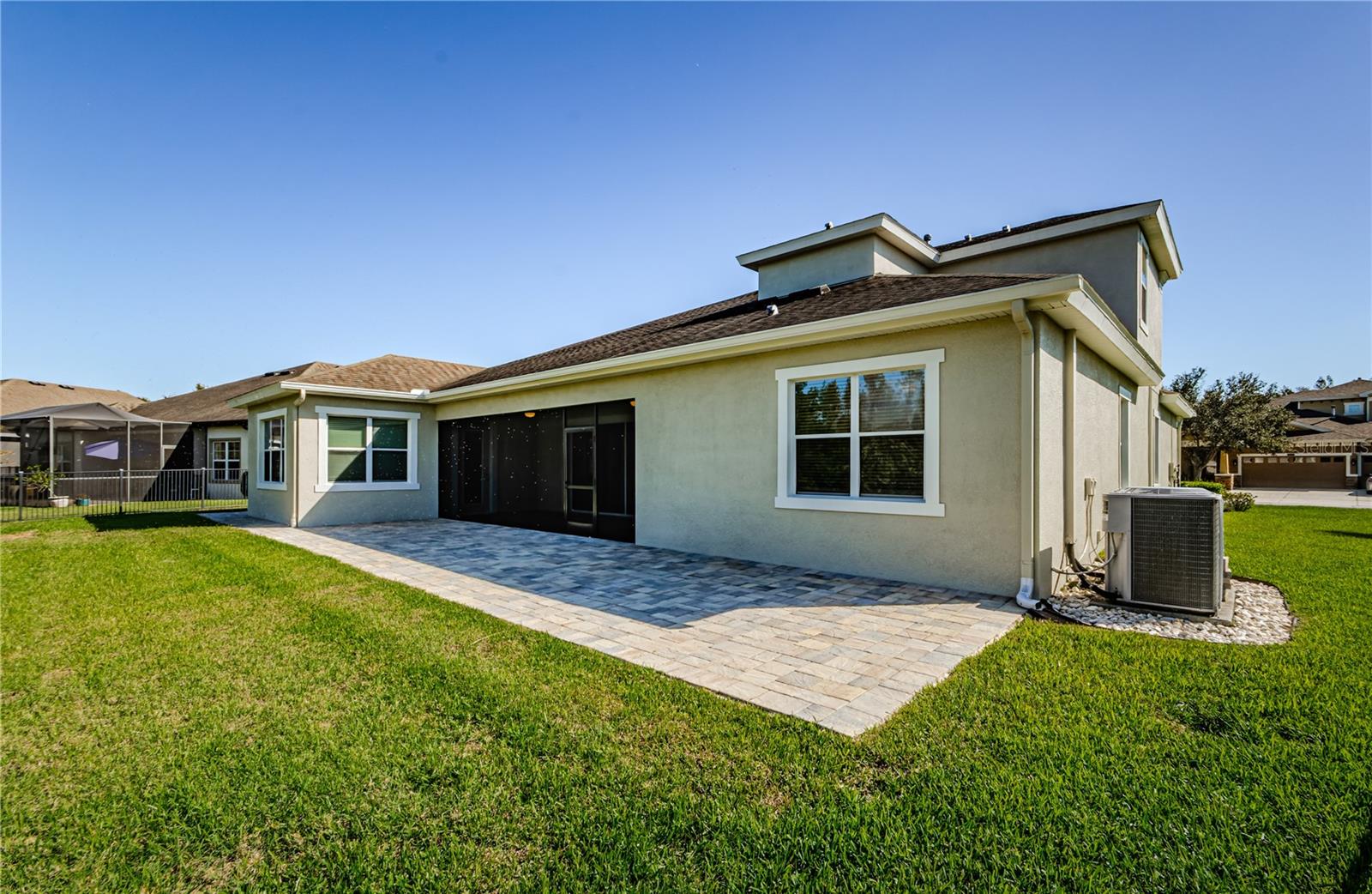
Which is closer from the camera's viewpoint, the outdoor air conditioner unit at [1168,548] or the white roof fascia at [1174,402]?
the outdoor air conditioner unit at [1168,548]

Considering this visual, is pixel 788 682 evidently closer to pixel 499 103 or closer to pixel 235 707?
pixel 235 707

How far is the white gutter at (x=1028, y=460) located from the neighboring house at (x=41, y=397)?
108 ft

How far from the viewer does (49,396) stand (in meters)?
30.0

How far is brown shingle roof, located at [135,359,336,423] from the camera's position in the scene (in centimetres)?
2183

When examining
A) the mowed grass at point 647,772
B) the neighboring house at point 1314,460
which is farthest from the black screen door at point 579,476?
the neighboring house at point 1314,460

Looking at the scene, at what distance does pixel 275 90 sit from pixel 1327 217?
1845cm

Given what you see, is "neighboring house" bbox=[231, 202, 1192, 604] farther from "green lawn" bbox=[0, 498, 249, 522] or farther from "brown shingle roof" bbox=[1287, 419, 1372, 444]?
"brown shingle roof" bbox=[1287, 419, 1372, 444]

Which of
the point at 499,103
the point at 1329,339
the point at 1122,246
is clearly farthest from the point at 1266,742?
the point at 1329,339

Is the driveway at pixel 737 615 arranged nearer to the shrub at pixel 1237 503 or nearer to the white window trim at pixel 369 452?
the white window trim at pixel 369 452

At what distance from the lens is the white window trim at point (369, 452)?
1260 cm

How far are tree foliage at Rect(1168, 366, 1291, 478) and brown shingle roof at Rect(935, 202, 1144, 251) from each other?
18.2 metres

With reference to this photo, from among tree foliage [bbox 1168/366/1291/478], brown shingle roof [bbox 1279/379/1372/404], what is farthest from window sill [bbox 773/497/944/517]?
brown shingle roof [bbox 1279/379/1372/404]

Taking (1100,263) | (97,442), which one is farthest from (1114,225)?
(97,442)

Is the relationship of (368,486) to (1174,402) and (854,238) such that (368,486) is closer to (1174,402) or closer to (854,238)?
(854,238)
